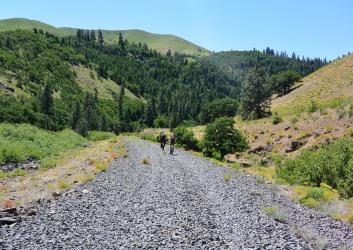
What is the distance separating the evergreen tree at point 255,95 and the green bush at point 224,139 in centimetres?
3546

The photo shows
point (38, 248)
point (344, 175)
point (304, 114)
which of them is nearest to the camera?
point (38, 248)

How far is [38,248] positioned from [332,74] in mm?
122292

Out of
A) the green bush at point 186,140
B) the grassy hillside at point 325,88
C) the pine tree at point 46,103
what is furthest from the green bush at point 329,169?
the pine tree at point 46,103

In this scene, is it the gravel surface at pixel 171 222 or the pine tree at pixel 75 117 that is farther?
the pine tree at pixel 75 117

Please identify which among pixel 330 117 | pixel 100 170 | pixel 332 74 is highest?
pixel 332 74

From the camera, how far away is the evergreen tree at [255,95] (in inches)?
3573

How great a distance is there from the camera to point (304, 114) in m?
66.3

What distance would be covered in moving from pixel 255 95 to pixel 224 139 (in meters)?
40.3

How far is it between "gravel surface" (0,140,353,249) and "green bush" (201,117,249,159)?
92.9 ft

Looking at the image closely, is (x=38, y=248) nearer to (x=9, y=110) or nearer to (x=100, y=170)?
(x=100, y=170)

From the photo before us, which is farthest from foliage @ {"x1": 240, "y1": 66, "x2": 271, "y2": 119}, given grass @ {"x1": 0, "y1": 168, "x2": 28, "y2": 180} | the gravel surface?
the gravel surface

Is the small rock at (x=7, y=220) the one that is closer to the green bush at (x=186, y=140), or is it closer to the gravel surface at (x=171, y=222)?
the gravel surface at (x=171, y=222)

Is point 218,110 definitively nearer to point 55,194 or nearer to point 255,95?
point 255,95

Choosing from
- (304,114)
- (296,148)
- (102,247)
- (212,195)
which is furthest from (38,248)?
(304,114)
